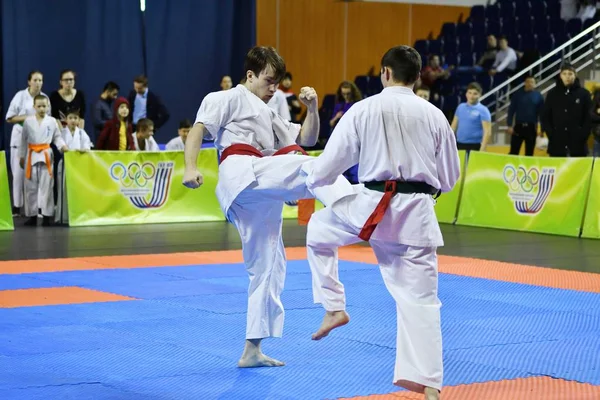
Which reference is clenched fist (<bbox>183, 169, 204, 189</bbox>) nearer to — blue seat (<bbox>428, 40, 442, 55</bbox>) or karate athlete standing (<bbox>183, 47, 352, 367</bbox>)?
karate athlete standing (<bbox>183, 47, 352, 367</bbox>)

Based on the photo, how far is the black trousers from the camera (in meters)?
15.1

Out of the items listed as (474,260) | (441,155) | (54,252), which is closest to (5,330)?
(441,155)

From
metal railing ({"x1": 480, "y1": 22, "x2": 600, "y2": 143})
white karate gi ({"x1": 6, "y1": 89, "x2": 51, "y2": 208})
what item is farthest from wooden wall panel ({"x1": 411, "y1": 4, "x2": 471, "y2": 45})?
white karate gi ({"x1": 6, "y1": 89, "x2": 51, "y2": 208})

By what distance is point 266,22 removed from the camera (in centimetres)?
2155

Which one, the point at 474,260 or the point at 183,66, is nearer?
the point at 474,260

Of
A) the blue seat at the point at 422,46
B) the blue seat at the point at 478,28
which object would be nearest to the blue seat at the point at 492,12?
the blue seat at the point at 478,28

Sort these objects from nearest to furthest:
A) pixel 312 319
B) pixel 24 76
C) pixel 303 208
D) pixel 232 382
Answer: pixel 232 382
pixel 312 319
pixel 303 208
pixel 24 76

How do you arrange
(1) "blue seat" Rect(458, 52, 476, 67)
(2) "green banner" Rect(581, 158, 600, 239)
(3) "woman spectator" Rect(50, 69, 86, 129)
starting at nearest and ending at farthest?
1. (2) "green banner" Rect(581, 158, 600, 239)
2. (3) "woman spectator" Rect(50, 69, 86, 129)
3. (1) "blue seat" Rect(458, 52, 476, 67)

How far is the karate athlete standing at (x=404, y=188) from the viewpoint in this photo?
4512 millimetres

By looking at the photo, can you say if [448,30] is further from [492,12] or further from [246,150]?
[246,150]

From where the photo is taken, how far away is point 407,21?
23.2 meters

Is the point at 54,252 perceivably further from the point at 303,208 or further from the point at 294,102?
the point at 294,102

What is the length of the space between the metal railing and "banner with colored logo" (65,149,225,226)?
19.3 ft

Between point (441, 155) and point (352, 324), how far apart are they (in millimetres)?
2329
